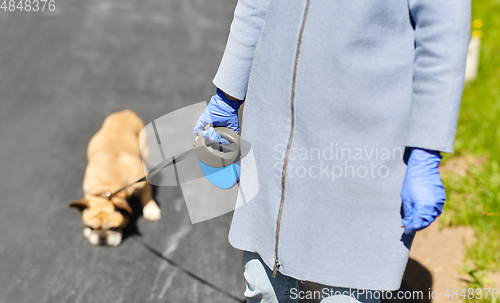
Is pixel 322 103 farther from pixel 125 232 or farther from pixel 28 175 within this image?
pixel 28 175

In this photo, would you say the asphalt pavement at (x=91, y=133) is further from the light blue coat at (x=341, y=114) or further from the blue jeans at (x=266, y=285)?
the light blue coat at (x=341, y=114)

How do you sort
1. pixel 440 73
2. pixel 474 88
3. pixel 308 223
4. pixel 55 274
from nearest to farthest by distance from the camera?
pixel 440 73 < pixel 308 223 < pixel 55 274 < pixel 474 88

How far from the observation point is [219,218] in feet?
10.7

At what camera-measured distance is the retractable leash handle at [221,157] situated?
1770mm

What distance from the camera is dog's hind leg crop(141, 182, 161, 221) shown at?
10.6 ft

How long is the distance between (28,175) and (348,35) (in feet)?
10.9

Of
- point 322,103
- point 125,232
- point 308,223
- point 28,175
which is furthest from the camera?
point 28,175

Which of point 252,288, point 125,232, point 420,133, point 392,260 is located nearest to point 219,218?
point 125,232

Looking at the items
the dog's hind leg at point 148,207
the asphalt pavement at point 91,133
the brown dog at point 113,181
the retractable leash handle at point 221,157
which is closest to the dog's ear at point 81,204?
the brown dog at point 113,181

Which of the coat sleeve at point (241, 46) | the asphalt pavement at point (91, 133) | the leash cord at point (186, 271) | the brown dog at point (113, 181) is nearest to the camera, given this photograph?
the coat sleeve at point (241, 46)

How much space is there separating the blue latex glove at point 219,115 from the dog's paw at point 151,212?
1.61 metres

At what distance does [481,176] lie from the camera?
127 inches

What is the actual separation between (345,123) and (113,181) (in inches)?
87.6

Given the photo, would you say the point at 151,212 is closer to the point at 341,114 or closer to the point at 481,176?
the point at 341,114
